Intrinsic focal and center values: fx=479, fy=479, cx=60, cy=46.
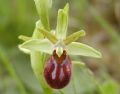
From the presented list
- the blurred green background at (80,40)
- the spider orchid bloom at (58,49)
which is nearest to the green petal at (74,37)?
the spider orchid bloom at (58,49)

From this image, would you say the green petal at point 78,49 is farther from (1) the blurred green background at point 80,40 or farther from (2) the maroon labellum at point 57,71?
(1) the blurred green background at point 80,40

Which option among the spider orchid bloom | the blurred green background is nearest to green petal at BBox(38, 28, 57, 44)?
the spider orchid bloom

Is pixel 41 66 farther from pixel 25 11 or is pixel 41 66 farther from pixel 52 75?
pixel 25 11

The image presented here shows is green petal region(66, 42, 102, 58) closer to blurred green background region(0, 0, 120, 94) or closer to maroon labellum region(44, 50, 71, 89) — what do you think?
maroon labellum region(44, 50, 71, 89)

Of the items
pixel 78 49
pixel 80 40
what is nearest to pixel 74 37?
pixel 78 49

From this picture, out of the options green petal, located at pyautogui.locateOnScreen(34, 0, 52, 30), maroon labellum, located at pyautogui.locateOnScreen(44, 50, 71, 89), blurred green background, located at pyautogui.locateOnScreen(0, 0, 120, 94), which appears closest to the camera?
maroon labellum, located at pyautogui.locateOnScreen(44, 50, 71, 89)

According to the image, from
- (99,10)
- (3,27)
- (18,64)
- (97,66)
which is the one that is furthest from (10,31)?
(99,10)
